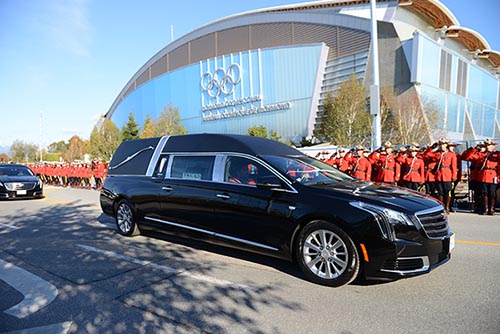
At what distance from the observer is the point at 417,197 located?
4469 mm

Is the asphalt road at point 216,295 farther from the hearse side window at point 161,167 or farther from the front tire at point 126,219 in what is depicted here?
the hearse side window at point 161,167

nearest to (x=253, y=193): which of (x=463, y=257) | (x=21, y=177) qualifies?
(x=463, y=257)

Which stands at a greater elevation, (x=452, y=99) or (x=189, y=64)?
(x=189, y=64)

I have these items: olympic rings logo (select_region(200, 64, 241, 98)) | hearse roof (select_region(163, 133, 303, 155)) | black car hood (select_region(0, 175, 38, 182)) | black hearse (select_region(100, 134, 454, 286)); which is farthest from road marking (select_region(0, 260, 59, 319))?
olympic rings logo (select_region(200, 64, 241, 98))

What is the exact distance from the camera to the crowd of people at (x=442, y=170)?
8914 millimetres

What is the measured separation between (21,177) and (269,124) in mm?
29941

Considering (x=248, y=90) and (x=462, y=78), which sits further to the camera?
(x=248, y=90)

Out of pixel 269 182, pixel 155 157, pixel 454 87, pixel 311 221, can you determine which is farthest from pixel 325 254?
pixel 454 87

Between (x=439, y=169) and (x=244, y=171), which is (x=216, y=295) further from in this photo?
(x=439, y=169)

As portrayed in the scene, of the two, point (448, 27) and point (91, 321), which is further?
point (448, 27)

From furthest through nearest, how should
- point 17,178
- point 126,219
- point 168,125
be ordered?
point 168,125 < point 17,178 < point 126,219

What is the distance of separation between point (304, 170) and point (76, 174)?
72.4ft

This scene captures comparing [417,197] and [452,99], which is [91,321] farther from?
[452,99]

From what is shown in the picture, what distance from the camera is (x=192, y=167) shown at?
232 inches
